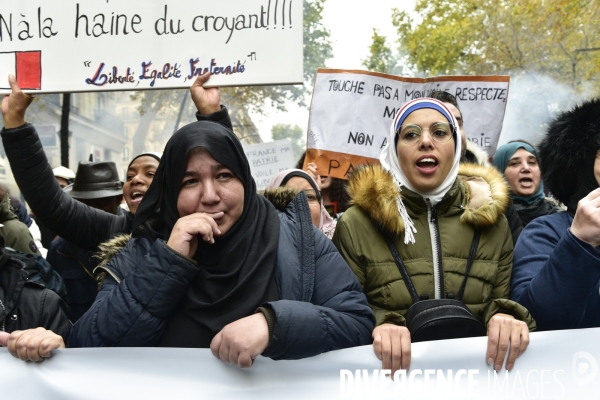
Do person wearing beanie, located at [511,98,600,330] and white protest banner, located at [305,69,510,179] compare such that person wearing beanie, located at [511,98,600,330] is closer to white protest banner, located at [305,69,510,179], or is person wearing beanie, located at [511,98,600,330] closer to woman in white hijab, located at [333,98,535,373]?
woman in white hijab, located at [333,98,535,373]

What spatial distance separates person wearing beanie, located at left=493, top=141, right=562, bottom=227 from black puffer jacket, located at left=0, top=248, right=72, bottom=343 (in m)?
2.94

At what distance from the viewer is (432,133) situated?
9.45 ft

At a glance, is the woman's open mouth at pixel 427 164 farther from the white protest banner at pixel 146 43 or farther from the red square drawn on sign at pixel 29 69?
the red square drawn on sign at pixel 29 69

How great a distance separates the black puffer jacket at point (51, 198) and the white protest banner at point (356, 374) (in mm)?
1139

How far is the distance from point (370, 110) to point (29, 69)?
8.35 feet

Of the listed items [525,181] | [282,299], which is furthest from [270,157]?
[282,299]

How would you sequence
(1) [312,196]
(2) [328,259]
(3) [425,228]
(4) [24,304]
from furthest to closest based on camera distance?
(1) [312,196] < (3) [425,228] < (4) [24,304] < (2) [328,259]

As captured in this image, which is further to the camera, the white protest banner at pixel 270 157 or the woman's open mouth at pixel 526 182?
the white protest banner at pixel 270 157

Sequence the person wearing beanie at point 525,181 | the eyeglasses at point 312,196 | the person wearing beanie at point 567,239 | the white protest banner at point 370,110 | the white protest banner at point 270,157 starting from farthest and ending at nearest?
the white protest banner at point 270,157
the white protest banner at point 370,110
the person wearing beanie at point 525,181
the eyeglasses at point 312,196
the person wearing beanie at point 567,239

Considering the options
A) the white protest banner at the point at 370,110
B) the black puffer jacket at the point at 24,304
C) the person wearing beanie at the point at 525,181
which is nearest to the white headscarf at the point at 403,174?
the black puffer jacket at the point at 24,304

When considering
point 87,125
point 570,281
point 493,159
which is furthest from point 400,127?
point 87,125

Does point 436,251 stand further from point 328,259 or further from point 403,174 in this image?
point 328,259

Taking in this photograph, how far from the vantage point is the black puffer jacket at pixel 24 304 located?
2629 mm

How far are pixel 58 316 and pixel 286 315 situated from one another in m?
1.07
